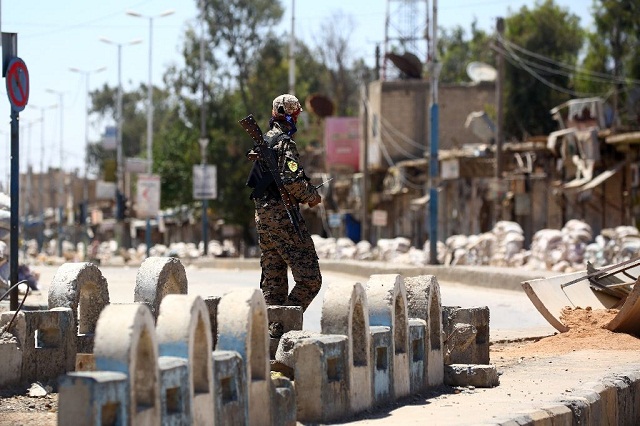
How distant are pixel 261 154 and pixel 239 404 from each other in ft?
12.0

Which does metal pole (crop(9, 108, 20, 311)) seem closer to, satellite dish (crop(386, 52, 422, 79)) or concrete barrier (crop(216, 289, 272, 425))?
concrete barrier (crop(216, 289, 272, 425))

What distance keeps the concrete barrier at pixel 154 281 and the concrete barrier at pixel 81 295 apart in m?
0.28

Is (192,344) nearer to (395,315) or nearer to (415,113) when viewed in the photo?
(395,315)

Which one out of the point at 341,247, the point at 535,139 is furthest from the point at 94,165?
the point at 535,139

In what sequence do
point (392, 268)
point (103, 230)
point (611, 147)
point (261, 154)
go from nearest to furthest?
point (261, 154)
point (392, 268)
point (611, 147)
point (103, 230)

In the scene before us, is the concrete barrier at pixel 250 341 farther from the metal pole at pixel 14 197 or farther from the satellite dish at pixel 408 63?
the satellite dish at pixel 408 63

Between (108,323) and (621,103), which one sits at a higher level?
(621,103)

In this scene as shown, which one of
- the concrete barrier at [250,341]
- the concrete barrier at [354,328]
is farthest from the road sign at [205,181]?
the concrete barrier at [250,341]

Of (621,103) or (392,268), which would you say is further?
(621,103)

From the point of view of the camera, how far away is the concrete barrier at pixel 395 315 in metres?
7.86

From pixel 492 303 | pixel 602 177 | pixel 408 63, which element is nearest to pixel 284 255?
pixel 492 303

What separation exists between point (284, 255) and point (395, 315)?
1710 millimetres

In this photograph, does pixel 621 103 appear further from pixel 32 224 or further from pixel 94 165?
pixel 94 165

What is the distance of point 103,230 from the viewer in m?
107
